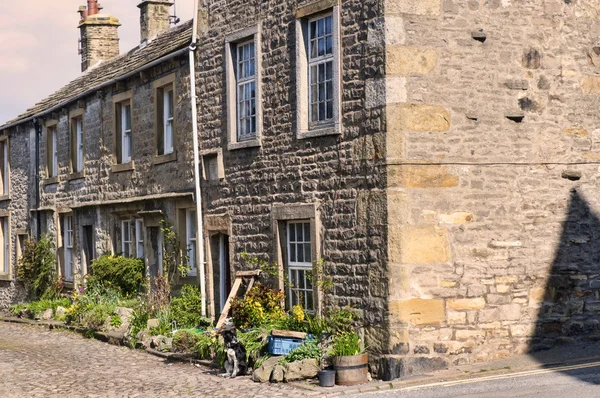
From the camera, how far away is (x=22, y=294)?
99.7ft

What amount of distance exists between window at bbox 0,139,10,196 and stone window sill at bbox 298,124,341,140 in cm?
1920

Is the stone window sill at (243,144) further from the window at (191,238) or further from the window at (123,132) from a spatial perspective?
the window at (123,132)

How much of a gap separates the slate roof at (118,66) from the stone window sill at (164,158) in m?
2.15

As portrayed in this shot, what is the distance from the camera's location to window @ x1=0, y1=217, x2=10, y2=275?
32469 mm

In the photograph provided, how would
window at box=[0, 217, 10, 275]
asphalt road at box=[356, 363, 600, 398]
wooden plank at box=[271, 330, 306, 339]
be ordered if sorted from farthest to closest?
window at box=[0, 217, 10, 275] < wooden plank at box=[271, 330, 306, 339] < asphalt road at box=[356, 363, 600, 398]

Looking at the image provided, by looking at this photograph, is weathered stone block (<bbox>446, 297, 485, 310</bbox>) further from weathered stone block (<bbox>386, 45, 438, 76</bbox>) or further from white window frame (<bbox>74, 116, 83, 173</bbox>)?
white window frame (<bbox>74, 116, 83, 173</bbox>)

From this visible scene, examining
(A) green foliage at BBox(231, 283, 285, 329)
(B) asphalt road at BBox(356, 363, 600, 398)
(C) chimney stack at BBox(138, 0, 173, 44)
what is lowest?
(B) asphalt road at BBox(356, 363, 600, 398)

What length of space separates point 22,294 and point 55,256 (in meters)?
3.29

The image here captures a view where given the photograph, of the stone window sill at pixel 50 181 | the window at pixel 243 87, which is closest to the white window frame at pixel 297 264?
the window at pixel 243 87

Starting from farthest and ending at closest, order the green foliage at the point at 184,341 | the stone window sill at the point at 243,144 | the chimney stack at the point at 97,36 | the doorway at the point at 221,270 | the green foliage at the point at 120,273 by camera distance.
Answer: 1. the chimney stack at the point at 97,36
2. the green foliage at the point at 120,273
3. the doorway at the point at 221,270
4. the green foliage at the point at 184,341
5. the stone window sill at the point at 243,144

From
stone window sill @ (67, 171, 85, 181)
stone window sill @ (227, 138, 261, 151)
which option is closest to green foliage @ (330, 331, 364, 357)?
stone window sill @ (227, 138, 261, 151)

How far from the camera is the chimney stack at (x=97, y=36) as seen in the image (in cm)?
3103

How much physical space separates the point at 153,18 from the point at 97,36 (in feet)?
17.0

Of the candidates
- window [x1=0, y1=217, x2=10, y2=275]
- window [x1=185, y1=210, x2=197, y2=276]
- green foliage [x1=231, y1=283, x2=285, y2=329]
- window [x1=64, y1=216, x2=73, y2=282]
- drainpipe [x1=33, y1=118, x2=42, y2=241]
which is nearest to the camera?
green foliage [x1=231, y1=283, x2=285, y2=329]
